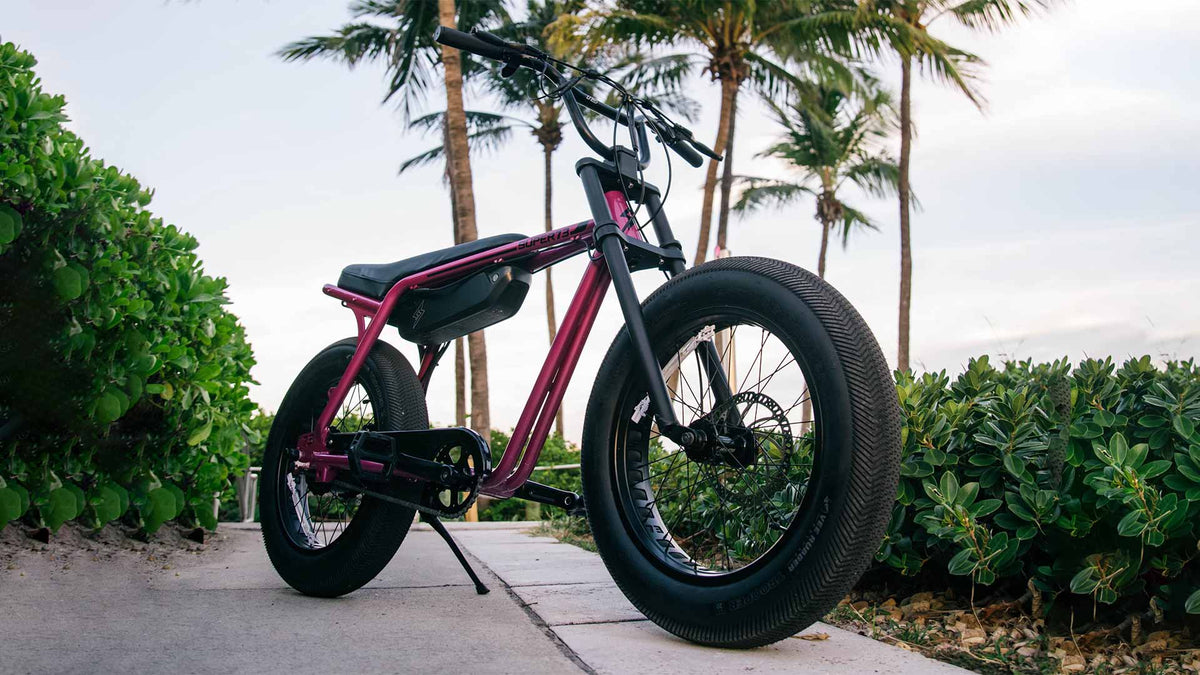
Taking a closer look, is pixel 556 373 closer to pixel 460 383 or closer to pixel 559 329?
pixel 559 329

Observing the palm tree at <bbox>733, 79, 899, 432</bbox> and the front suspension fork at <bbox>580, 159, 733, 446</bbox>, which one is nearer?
the front suspension fork at <bbox>580, 159, 733, 446</bbox>

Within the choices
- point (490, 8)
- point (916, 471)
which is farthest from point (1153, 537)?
point (490, 8)

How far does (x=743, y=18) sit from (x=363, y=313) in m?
15.0

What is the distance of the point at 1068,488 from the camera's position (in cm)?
262

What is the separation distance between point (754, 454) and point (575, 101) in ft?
4.24

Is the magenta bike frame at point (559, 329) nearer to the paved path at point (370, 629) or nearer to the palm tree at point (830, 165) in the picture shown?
the paved path at point (370, 629)

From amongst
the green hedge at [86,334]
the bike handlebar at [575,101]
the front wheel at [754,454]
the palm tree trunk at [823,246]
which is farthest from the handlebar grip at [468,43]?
the palm tree trunk at [823,246]

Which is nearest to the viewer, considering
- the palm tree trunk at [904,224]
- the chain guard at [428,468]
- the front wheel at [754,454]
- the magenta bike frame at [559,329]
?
the front wheel at [754,454]

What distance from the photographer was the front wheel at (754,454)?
2117 mm

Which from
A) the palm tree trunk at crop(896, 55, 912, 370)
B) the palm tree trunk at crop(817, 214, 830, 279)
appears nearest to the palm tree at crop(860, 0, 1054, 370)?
the palm tree trunk at crop(896, 55, 912, 370)

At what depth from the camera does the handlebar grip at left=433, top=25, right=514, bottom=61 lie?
112 inches

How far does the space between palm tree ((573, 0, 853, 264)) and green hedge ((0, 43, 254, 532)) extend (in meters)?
11.7

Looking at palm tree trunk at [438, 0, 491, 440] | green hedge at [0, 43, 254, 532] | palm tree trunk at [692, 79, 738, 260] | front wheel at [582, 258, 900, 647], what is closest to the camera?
front wheel at [582, 258, 900, 647]

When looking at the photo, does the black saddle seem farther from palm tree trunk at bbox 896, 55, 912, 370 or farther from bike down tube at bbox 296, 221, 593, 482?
palm tree trunk at bbox 896, 55, 912, 370
